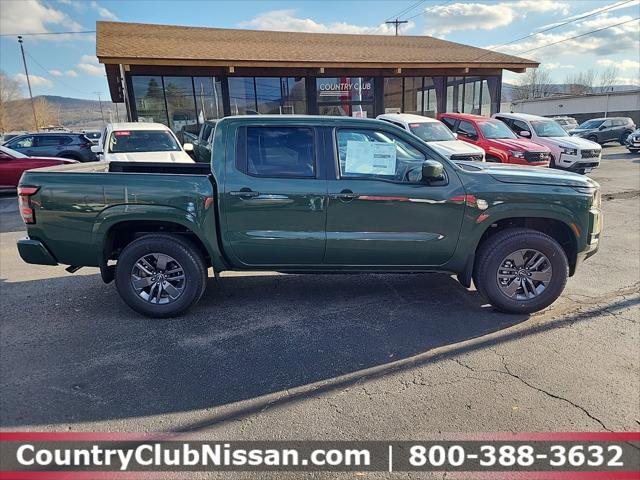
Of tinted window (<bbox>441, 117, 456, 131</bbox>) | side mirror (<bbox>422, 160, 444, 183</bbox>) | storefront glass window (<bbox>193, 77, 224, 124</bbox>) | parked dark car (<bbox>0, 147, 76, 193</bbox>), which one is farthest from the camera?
storefront glass window (<bbox>193, 77, 224, 124</bbox>)

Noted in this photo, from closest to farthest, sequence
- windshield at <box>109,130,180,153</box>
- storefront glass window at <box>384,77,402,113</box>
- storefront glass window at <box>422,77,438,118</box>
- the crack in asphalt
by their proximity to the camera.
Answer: the crack in asphalt
windshield at <box>109,130,180,153</box>
storefront glass window at <box>384,77,402,113</box>
storefront glass window at <box>422,77,438,118</box>

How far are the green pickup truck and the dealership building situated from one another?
11.4 meters

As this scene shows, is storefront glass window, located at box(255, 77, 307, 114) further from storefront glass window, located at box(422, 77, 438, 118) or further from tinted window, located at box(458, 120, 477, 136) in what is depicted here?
tinted window, located at box(458, 120, 477, 136)

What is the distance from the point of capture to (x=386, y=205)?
3.98m

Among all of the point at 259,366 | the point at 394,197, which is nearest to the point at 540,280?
the point at 394,197

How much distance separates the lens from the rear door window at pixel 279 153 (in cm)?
400

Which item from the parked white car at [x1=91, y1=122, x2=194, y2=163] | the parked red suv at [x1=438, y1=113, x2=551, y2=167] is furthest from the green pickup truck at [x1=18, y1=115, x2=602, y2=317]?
the parked red suv at [x1=438, y1=113, x2=551, y2=167]

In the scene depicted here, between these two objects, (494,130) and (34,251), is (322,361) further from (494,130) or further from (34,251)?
(494,130)

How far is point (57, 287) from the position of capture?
5.05m

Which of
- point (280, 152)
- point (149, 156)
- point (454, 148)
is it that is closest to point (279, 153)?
point (280, 152)

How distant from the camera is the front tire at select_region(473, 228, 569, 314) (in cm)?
407

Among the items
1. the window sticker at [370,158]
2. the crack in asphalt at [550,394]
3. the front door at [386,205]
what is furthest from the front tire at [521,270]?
the window sticker at [370,158]

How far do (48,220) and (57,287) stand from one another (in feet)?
4.89

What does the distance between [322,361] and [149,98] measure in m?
14.6
